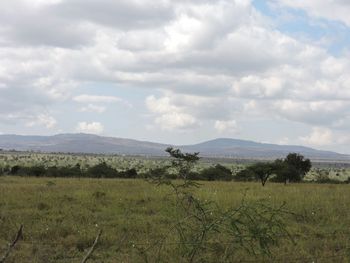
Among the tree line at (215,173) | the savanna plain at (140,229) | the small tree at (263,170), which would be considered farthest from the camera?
the tree line at (215,173)

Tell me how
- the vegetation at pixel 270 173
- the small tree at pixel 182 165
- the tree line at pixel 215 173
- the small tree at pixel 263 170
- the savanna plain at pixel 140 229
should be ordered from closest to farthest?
1. the small tree at pixel 182 165
2. the savanna plain at pixel 140 229
3. the small tree at pixel 263 170
4. the vegetation at pixel 270 173
5. the tree line at pixel 215 173

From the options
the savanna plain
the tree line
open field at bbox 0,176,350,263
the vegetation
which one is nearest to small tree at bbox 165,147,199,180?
the savanna plain

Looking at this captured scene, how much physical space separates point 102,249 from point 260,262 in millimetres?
3543

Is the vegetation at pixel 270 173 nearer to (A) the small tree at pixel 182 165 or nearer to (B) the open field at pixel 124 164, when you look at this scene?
(B) the open field at pixel 124 164

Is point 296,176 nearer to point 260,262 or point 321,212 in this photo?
point 321,212

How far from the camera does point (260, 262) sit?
27.2ft

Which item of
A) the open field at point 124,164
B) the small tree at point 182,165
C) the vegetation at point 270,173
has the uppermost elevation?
the small tree at point 182,165

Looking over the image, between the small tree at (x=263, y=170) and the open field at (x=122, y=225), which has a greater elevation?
the small tree at (x=263, y=170)

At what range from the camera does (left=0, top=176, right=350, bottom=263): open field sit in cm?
952

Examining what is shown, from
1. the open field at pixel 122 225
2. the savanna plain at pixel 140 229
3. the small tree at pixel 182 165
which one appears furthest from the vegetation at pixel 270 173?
the open field at pixel 122 225

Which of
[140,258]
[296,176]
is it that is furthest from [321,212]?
[296,176]

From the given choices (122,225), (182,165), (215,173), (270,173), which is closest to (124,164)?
(215,173)

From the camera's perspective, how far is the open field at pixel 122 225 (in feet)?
31.2

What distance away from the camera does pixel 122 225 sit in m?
12.8
